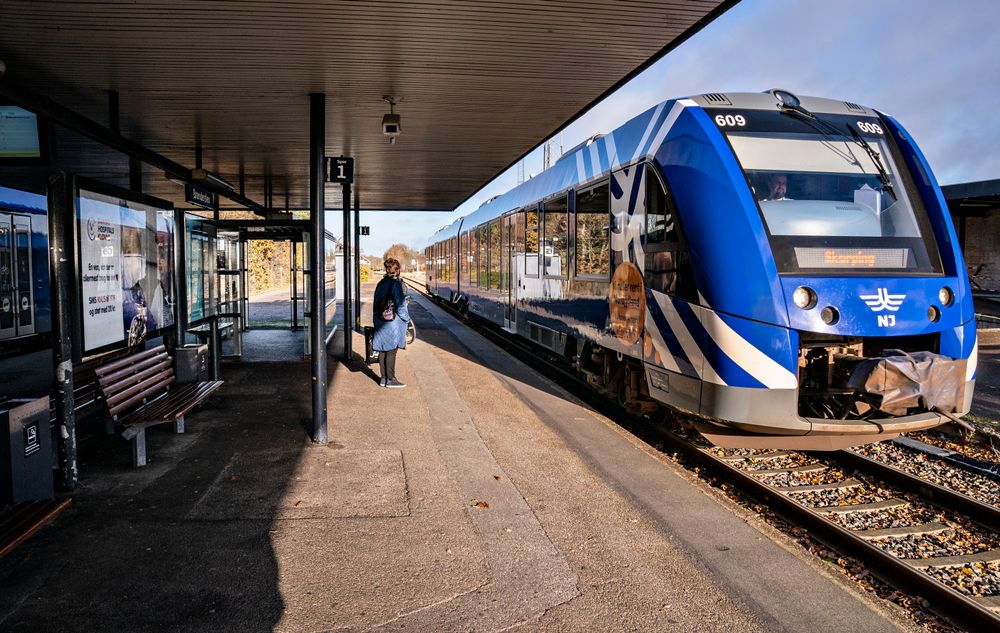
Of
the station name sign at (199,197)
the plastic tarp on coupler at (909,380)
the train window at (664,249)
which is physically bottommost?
the plastic tarp on coupler at (909,380)

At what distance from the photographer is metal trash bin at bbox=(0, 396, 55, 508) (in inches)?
165

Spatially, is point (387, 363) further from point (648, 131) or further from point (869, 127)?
point (869, 127)

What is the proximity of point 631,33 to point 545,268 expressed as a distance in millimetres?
4630

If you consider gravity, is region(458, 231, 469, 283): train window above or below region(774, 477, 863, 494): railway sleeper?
above

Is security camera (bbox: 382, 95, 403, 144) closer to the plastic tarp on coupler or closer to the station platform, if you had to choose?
the station platform

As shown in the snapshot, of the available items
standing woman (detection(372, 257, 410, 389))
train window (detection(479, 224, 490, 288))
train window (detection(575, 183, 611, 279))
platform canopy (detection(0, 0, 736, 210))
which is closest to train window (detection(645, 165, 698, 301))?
train window (detection(575, 183, 611, 279))

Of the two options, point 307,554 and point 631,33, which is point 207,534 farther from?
point 631,33

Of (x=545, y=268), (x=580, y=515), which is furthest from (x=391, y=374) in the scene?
(x=580, y=515)

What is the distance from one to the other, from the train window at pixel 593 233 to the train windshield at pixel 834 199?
1.87 m

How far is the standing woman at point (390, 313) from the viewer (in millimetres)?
8648

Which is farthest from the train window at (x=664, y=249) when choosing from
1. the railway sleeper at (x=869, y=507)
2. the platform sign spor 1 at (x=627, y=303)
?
the railway sleeper at (x=869, y=507)

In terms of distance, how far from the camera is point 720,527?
15.2 ft

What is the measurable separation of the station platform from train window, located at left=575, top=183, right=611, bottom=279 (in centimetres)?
187

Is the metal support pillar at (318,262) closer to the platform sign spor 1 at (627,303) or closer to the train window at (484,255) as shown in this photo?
the platform sign spor 1 at (627,303)
